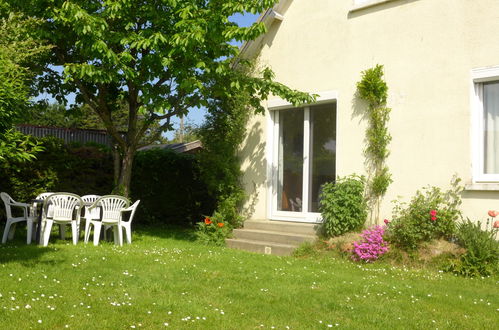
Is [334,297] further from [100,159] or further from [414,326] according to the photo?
[100,159]

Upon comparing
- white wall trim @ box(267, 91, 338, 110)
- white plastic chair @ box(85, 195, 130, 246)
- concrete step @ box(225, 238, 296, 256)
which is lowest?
concrete step @ box(225, 238, 296, 256)

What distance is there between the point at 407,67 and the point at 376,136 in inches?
50.9

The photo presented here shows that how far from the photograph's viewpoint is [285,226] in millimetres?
10000

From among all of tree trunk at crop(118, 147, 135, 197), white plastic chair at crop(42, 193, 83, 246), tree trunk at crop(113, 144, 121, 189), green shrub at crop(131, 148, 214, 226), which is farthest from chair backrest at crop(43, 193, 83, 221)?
green shrub at crop(131, 148, 214, 226)

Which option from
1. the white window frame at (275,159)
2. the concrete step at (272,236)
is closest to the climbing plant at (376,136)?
the concrete step at (272,236)

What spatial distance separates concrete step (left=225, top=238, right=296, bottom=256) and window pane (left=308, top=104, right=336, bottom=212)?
1.25m

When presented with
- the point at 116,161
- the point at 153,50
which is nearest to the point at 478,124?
the point at 153,50

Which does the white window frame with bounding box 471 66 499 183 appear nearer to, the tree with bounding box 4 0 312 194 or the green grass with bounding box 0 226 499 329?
the green grass with bounding box 0 226 499 329

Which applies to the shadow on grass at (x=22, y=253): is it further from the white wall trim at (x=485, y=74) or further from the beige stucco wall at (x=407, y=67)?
the white wall trim at (x=485, y=74)

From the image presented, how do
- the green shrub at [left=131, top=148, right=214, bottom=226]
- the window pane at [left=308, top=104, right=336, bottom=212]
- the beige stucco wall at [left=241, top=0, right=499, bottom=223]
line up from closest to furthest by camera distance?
the beige stucco wall at [left=241, top=0, right=499, bottom=223] < the window pane at [left=308, top=104, right=336, bottom=212] < the green shrub at [left=131, top=148, right=214, bottom=226]

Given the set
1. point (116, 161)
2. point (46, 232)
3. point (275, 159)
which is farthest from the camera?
point (116, 161)

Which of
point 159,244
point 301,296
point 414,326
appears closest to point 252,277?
point 301,296

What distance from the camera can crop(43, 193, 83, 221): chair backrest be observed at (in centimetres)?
891

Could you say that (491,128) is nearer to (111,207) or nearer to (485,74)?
(485,74)
